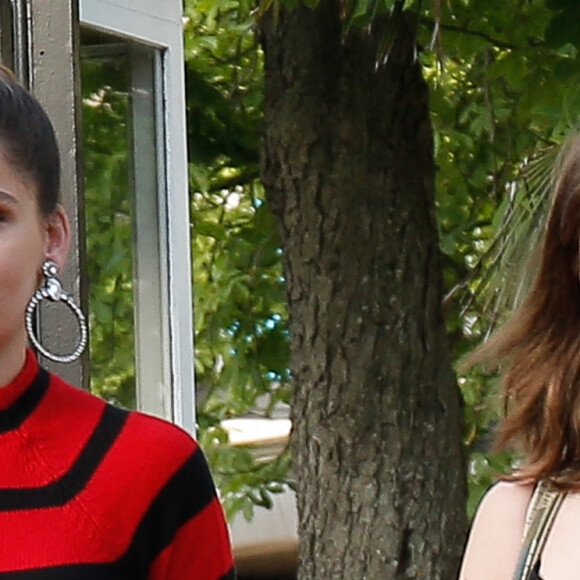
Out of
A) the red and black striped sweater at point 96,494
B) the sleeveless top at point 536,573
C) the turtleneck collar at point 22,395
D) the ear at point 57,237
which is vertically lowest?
the sleeveless top at point 536,573

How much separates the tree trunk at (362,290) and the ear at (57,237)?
244 centimetres

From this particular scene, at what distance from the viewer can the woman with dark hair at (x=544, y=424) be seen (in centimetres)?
152

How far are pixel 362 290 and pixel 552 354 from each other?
7.13 ft

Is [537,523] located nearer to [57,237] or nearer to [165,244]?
[57,237]

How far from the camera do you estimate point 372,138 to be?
3.80 m

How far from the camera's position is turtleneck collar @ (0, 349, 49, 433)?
1320 millimetres

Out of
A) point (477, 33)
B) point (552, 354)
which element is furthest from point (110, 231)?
point (477, 33)

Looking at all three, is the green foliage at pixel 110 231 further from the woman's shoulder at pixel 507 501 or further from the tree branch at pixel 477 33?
the tree branch at pixel 477 33

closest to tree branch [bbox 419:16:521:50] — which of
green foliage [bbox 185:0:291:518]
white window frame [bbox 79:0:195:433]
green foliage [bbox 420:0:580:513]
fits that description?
green foliage [bbox 420:0:580:513]

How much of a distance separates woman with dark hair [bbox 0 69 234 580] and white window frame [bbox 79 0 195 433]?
95 centimetres

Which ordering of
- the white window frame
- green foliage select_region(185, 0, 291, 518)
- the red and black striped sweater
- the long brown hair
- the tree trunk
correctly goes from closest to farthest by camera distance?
1. the red and black striped sweater
2. the long brown hair
3. the white window frame
4. the tree trunk
5. green foliage select_region(185, 0, 291, 518)

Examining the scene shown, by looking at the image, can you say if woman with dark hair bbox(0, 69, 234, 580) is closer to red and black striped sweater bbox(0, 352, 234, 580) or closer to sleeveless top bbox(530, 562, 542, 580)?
red and black striped sweater bbox(0, 352, 234, 580)

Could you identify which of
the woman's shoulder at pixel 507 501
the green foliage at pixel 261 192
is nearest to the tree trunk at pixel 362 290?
the green foliage at pixel 261 192

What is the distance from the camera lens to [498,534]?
1548 mm
